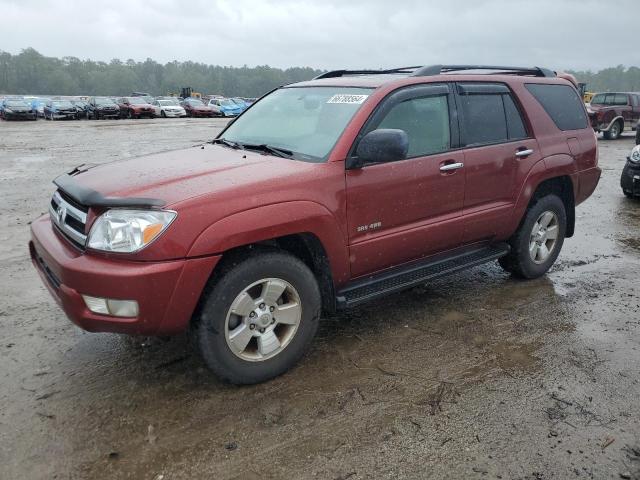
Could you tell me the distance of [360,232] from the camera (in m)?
3.37

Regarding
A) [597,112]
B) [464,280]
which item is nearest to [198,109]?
[597,112]

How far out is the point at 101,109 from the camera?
34.0 m

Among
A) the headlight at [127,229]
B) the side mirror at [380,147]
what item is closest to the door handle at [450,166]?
the side mirror at [380,147]

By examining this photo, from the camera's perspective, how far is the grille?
2.87m

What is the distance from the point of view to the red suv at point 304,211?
106 inches

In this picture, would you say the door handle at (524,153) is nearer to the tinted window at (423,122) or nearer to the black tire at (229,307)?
the tinted window at (423,122)

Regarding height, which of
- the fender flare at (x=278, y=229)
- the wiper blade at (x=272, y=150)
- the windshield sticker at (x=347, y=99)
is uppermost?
the windshield sticker at (x=347, y=99)

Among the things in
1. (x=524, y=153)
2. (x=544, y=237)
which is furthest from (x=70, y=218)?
(x=544, y=237)

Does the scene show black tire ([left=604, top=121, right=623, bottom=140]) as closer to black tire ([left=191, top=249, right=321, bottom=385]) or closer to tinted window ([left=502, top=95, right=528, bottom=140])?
tinted window ([left=502, top=95, right=528, bottom=140])

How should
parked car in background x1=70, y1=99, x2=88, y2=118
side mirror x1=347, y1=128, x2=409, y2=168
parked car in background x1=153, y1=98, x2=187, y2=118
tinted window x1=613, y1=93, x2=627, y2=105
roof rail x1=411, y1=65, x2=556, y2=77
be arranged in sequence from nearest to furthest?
side mirror x1=347, y1=128, x2=409, y2=168 < roof rail x1=411, y1=65, x2=556, y2=77 < tinted window x1=613, y1=93, x2=627, y2=105 < parked car in background x1=70, y1=99, x2=88, y2=118 < parked car in background x1=153, y1=98, x2=187, y2=118

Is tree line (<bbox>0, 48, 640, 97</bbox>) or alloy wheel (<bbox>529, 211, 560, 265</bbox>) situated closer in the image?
alloy wheel (<bbox>529, 211, 560, 265</bbox>)

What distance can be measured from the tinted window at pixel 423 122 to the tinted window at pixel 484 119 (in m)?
0.23

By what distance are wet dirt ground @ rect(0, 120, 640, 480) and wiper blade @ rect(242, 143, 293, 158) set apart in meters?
1.33

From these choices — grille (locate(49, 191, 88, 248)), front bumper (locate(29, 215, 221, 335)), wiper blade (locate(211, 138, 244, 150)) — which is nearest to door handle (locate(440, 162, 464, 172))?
wiper blade (locate(211, 138, 244, 150))
